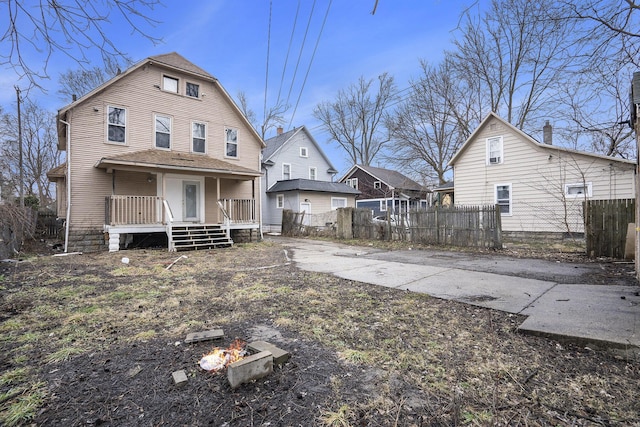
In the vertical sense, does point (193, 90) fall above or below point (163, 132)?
above

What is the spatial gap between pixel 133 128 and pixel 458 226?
1285 centimetres

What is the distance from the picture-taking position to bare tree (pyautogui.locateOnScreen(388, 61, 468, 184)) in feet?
69.0

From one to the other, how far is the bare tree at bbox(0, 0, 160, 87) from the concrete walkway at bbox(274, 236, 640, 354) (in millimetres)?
4919

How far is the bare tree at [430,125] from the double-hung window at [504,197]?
692 centimetres

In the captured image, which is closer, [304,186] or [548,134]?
[548,134]

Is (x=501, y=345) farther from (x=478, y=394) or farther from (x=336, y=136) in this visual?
(x=336, y=136)

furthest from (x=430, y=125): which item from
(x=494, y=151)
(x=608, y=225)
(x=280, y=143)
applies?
(x=608, y=225)

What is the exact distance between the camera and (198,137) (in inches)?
527

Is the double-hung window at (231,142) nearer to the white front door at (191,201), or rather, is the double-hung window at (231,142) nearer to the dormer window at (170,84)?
the white front door at (191,201)

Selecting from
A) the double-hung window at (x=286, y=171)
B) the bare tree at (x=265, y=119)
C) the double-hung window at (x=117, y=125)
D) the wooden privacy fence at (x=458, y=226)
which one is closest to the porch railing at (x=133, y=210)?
the double-hung window at (x=117, y=125)

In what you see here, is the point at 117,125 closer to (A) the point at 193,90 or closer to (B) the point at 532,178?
(A) the point at 193,90

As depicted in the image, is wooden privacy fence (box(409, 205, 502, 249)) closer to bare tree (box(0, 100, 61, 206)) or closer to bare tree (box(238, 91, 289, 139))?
bare tree (box(238, 91, 289, 139))

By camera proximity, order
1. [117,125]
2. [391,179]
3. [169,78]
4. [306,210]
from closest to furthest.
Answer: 1. [117,125]
2. [169,78]
3. [306,210]
4. [391,179]

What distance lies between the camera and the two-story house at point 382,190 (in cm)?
2830
